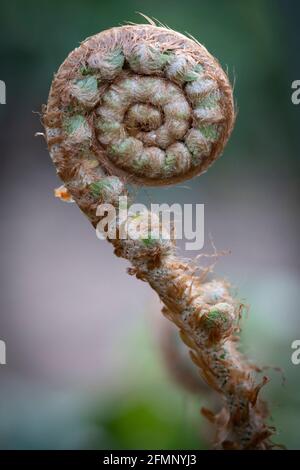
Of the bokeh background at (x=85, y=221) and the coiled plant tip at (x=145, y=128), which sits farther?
the bokeh background at (x=85, y=221)

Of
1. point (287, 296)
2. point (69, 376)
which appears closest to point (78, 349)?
point (69, 376)

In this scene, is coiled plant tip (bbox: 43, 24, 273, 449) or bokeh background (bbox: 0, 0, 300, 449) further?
bokeh background (bbox: 0, 0, 300, 449)

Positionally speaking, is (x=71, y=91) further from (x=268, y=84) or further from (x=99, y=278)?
(x=268, y=84)

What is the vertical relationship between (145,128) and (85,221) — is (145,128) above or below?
below

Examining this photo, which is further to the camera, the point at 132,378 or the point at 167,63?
the point at 132,378

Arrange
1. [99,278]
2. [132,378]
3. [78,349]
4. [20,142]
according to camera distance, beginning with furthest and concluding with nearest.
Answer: [20,142] < [99,278] < [78,349] < [132,378]
